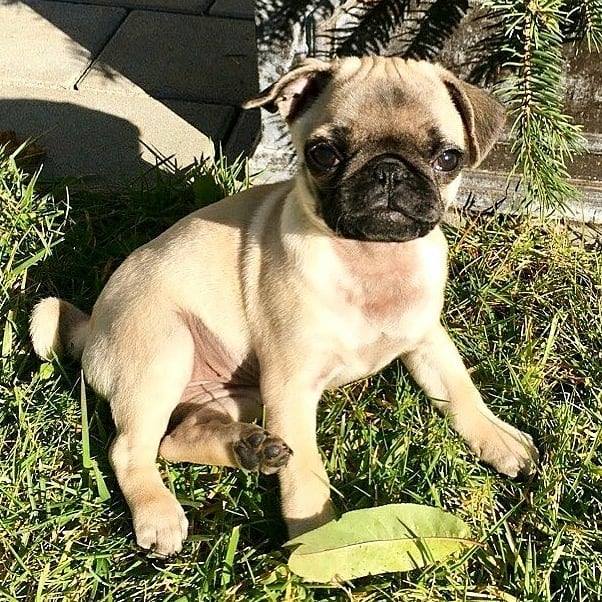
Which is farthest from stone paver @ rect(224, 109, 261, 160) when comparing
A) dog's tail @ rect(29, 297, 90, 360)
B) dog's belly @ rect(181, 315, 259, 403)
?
dog's belly @ rect(181, 315, 259, 403)

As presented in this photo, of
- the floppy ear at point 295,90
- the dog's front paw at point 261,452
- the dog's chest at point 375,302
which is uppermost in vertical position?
the floppy ear at point 295,90

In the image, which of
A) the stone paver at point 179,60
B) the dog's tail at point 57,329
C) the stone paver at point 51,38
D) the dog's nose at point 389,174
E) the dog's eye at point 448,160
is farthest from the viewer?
the stone paver at point 51,38

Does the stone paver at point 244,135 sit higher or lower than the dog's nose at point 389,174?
lower

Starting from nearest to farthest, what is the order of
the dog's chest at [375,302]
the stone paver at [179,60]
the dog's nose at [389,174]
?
1. the dog's nose at [389,174]
2. the dog's chest at [375,302]
3. the stone paver at [179,60]

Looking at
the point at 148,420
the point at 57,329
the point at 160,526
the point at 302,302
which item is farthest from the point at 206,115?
the point at 160,526

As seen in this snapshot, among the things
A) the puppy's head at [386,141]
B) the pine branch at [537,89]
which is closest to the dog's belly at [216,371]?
the puppy's head at [386,141]

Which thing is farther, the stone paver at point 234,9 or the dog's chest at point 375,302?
the stone paver at point 234,9

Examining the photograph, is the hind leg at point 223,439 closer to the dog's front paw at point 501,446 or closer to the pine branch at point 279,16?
the dog's front paw at point 501,446

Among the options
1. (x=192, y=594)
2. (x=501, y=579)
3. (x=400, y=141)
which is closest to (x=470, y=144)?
(x=400, y=141)
